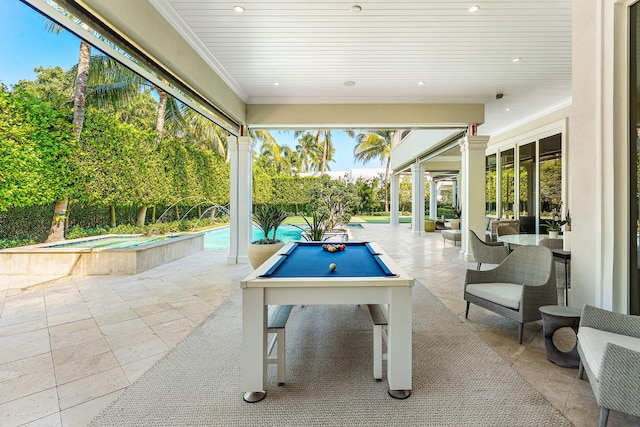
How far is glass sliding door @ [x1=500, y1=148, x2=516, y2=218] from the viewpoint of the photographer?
8.34 meters

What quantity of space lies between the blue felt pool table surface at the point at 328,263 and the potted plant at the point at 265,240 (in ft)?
4.48

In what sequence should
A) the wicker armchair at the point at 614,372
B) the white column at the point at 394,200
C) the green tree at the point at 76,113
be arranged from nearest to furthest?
1. the wicker armchair at the point at 614,372
2. the green tree at the point at 76,113
3. the white column at the point at 394,200

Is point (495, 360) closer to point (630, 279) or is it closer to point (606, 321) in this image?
point (606, 321)

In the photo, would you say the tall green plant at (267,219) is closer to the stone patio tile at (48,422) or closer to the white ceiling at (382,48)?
the white ceiling at (382,48)

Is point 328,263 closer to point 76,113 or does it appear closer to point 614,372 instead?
point 614,372

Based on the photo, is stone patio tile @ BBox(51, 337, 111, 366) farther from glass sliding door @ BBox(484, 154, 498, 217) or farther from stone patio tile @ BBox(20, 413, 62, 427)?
glass sliding door @ BBox(484, 154, 498, 217)

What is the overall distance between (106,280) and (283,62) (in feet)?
14.4

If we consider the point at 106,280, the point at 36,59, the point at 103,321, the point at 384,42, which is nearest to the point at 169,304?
the point at 103,321

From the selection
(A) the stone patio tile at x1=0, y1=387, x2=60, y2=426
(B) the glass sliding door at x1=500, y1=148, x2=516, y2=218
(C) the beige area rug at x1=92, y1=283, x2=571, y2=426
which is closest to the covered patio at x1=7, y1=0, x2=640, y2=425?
(A) the stone patio tile at x1=0, y1=387, x2=60, y2=426

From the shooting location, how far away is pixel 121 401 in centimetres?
180

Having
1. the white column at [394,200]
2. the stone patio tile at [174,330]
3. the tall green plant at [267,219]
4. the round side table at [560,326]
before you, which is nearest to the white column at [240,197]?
the tall green plant at [267,219]

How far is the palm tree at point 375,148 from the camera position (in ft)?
63.7

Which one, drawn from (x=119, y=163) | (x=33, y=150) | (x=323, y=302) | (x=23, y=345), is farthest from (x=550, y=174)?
(x=33, y=150)

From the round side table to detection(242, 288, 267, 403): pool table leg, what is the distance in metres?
2.09
